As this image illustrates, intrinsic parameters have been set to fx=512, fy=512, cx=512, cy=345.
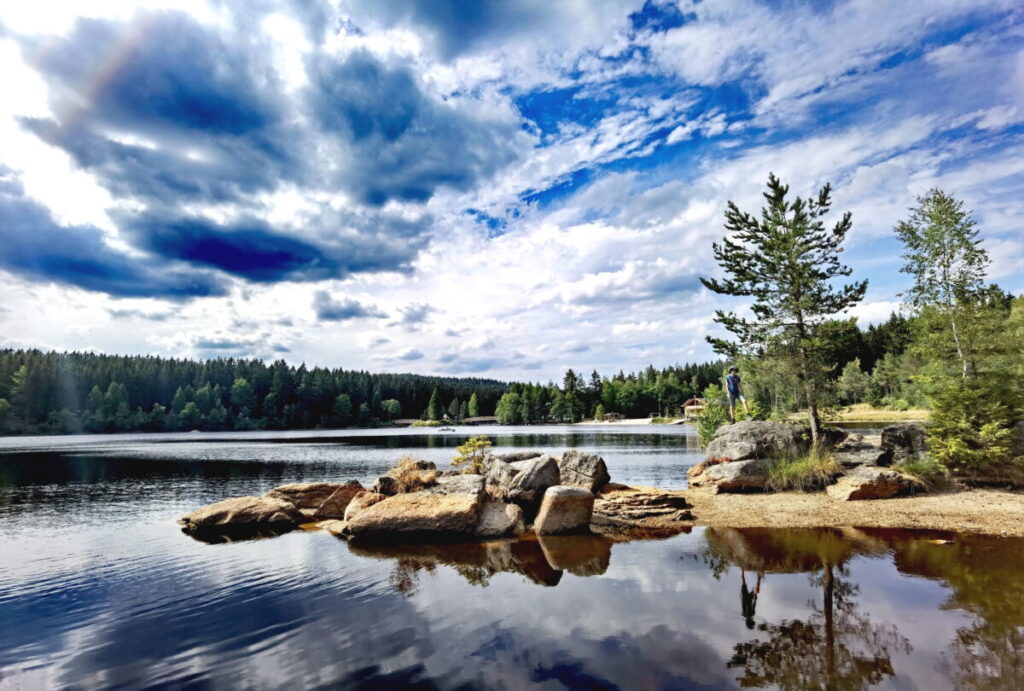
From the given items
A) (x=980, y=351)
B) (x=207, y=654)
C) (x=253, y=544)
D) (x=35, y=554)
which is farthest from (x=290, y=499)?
(x=980, y=351)

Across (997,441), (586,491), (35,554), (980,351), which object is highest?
(980,351)

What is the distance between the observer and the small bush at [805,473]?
778 inches

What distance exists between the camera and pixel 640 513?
17047 mm

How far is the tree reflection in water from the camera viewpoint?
20.9 ft

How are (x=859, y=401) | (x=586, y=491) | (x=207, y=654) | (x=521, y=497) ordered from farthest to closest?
(x=859, y=401) → (x=521, y=497) → (x=586, y=491) → (x=207, y=654)

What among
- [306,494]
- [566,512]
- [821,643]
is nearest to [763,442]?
[566,512]

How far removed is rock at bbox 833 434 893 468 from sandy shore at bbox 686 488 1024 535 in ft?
8.58

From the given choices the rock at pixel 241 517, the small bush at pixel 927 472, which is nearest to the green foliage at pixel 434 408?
the rock at pixel 241 517

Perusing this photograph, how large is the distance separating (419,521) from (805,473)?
585 inches

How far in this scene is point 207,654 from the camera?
7.78 metres

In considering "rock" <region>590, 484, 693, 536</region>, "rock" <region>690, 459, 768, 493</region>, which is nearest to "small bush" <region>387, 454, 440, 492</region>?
"rock" <region>590, 484, 693, 536</region>

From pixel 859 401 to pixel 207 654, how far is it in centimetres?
14219

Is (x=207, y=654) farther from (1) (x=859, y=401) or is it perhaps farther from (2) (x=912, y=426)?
(1) (x=859, y=401)

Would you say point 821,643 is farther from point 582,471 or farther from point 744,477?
point 744,477
